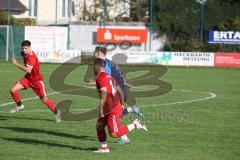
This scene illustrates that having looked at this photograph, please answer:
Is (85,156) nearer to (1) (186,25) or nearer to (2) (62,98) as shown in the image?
(2) (62,98)

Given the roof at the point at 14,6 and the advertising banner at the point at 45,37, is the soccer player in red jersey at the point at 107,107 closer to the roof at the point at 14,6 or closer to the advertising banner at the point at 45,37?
the advertising banner at the point at 45,37

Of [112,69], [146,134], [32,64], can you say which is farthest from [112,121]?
[32,64]

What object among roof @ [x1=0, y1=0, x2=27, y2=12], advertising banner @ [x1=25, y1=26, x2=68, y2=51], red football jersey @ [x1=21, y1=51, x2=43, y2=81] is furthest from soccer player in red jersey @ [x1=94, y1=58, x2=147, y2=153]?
roof @ [x1=0, y1=0, x2=27, y2=12]

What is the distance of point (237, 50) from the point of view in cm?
4581

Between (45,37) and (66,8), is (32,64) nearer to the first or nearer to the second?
(45,37)

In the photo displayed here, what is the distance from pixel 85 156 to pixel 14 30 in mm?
35750

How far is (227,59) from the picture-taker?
142 ft

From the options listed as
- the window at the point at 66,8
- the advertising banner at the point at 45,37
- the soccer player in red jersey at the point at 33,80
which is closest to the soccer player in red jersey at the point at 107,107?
the soccer player in red jersey at the point at 33,80

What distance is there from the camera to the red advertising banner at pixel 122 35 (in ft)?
157

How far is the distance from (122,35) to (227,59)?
895cm

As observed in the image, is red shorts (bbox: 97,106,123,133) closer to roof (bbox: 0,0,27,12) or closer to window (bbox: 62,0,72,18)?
roof (bbox: 0,0,27,12)

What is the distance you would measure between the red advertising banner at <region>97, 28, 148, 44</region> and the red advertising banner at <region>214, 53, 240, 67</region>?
23.2ft

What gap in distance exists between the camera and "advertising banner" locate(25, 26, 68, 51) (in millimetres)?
45578

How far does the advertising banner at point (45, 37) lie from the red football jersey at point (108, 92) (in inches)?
1370
